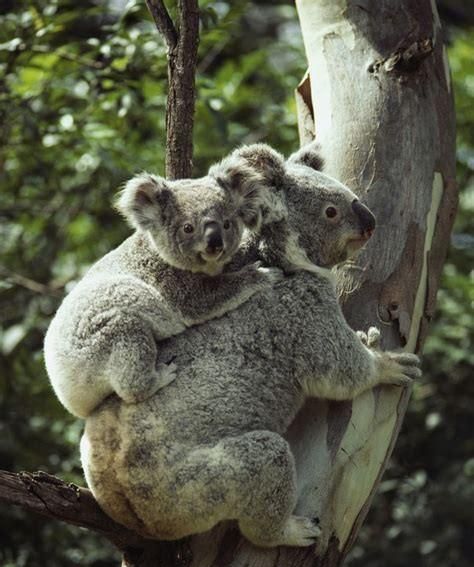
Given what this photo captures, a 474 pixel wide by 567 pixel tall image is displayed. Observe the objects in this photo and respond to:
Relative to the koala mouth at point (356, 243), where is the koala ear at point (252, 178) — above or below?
above

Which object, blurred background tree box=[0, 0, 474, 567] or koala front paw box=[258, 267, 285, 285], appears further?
blurred background tree box=[0, 0, 474, 567]

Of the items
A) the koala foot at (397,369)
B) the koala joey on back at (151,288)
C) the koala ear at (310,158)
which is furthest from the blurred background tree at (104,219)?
the koala foot at (397,369)

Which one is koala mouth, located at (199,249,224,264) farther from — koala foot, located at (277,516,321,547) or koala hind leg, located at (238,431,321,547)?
koala foot, located at (277,516,321,547)

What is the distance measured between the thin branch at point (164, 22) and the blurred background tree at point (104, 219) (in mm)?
1113

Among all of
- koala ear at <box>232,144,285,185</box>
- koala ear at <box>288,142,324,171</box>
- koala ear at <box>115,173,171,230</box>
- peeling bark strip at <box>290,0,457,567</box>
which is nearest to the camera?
peeling bark strip at <box>290,0,457,567</box>

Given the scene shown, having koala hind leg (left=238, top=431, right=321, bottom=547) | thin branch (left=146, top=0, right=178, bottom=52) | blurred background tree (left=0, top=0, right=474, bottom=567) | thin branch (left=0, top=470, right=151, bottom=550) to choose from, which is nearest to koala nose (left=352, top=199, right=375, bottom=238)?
koala hind leg (left=238, top=431, right=321, bottom=547)

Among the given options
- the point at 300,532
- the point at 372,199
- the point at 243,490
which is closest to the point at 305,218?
the point at 372,199

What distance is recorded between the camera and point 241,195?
14.1 ft

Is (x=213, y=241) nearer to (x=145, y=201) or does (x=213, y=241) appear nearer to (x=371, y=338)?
(x=145, y=201)

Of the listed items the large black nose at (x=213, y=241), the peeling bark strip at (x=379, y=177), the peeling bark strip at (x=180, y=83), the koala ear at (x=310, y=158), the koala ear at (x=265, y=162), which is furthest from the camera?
the koala ear at (x=310, y=158)

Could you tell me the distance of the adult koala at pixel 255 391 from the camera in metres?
3.78

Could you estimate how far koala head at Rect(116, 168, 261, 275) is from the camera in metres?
4.11

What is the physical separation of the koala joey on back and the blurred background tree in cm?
187

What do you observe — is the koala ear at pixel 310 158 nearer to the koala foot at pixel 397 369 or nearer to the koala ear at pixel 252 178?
the koala ear at pixel 252 178
